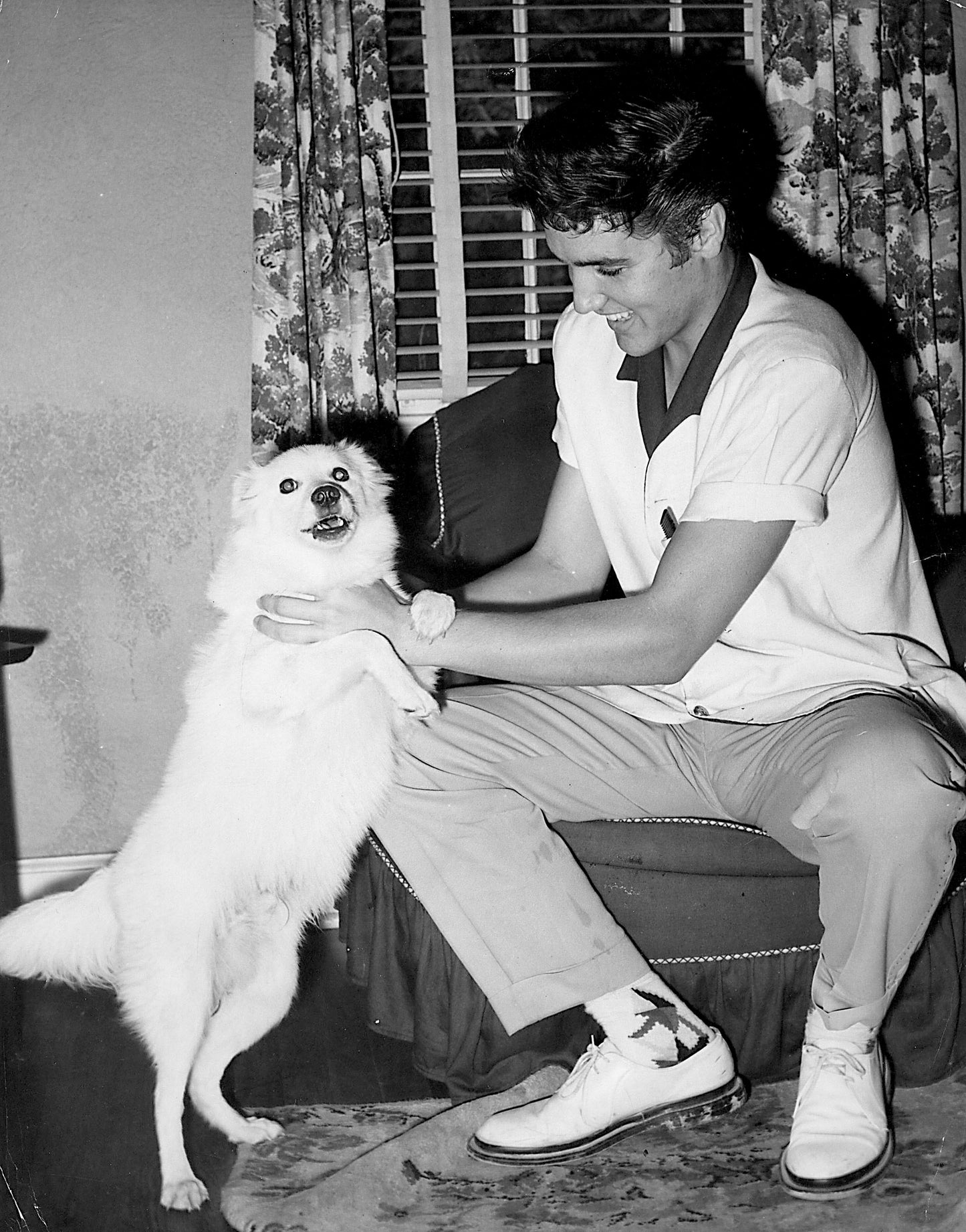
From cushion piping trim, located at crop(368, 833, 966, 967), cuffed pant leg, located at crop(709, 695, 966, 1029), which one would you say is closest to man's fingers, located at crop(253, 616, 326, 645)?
cushion piping trim, located at crop(368, 833, 966, 967)

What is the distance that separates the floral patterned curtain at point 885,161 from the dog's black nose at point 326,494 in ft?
6.10

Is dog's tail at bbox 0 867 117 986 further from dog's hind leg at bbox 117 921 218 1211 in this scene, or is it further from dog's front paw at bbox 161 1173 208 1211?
dog's front paw at bbox 161 1173 208 1211

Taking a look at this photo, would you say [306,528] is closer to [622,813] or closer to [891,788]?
[622,813]

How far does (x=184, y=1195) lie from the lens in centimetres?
156

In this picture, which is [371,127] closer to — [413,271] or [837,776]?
[413,271]

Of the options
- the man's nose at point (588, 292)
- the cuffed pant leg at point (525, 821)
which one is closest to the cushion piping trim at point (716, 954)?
the cuffed pant leg at point (525, 821)

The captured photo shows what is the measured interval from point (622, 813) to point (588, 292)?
0.84 metres

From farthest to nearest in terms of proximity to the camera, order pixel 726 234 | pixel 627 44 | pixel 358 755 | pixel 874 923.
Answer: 1. pixel 627 44
2. pixel 358 755
3. pixel 726 234
4. pixel 874 923

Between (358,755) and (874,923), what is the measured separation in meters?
0.80

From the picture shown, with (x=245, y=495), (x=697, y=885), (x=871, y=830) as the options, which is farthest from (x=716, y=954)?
(x=245, y=495)

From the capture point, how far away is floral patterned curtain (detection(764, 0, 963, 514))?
9.75 ft

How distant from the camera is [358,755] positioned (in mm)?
1729

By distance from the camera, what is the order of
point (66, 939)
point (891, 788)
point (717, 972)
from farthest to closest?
point (717, 972), point (66, 939), point (891, 788)

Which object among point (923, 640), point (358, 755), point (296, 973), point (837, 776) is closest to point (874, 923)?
point (837, 776)
